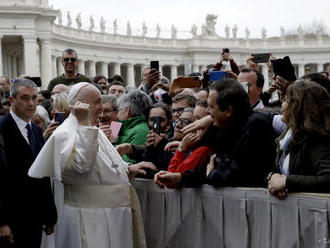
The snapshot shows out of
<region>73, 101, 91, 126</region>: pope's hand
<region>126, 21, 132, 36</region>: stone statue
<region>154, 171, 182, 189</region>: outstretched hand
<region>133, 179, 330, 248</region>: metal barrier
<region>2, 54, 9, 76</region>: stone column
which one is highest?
<region>126, 21, 132, 36</region>: stone statue

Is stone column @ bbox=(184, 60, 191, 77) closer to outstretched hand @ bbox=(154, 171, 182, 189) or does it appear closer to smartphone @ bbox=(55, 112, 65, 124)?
smartphone @ bbox=(55, 112, 65, 124)

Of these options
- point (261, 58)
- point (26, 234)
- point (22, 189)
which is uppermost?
point (261, 58)

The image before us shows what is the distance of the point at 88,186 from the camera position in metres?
7.42

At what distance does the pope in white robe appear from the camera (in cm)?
729

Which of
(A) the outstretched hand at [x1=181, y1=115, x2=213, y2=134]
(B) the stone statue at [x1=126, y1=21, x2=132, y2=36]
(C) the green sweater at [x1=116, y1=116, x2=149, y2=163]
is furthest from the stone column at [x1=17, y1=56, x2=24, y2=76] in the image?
(A) the outstretched hand at [x1=181, y1=115, x2=213, y2=134]

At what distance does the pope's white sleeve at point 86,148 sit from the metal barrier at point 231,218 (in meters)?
1.29

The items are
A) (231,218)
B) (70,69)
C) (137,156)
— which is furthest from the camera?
(70,69)

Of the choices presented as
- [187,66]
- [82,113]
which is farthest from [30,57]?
[82,113]

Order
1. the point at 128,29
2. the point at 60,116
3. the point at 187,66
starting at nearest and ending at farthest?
1. the point at 60,116
2. the point at 128,29
3. the point at 187,66

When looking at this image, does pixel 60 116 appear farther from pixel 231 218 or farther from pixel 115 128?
pixel 231 218

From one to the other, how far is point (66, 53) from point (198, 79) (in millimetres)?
3138

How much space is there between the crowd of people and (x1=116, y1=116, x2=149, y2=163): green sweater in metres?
0.02

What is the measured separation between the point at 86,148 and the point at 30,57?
156 feet

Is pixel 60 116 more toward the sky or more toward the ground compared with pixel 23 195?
more toward the sky
